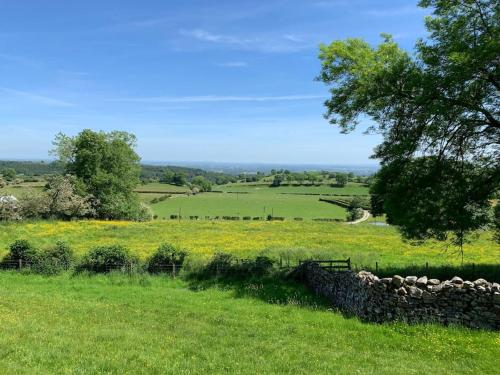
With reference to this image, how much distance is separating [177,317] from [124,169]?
6775 centimetres

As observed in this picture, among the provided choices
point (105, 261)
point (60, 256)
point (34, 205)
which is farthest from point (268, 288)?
point (34, 205)

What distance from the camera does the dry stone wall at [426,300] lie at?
14.2 meters

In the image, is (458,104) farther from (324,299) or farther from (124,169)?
(124,169)

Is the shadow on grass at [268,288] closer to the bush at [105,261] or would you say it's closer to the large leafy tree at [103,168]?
the bush at [105,261]

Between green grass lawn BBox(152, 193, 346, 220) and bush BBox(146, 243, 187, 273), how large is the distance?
241 ft

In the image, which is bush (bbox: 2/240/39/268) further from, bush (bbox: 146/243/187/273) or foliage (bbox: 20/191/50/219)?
foliage (bbox: 20/191/50/219)

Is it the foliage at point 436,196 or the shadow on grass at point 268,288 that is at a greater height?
the foliage at point 436,196

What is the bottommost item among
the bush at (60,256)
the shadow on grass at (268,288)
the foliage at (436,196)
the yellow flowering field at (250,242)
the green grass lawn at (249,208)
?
the green grass lawn at (249,208)

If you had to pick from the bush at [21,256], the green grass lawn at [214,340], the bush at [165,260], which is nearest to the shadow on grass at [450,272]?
the green grass lawn at [214,340]

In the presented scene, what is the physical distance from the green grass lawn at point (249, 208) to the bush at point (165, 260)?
7359 cm

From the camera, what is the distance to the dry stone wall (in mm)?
14242

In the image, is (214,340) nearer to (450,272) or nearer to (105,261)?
(105,261)

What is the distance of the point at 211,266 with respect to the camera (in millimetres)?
25859

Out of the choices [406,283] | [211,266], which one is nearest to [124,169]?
[211,266]
